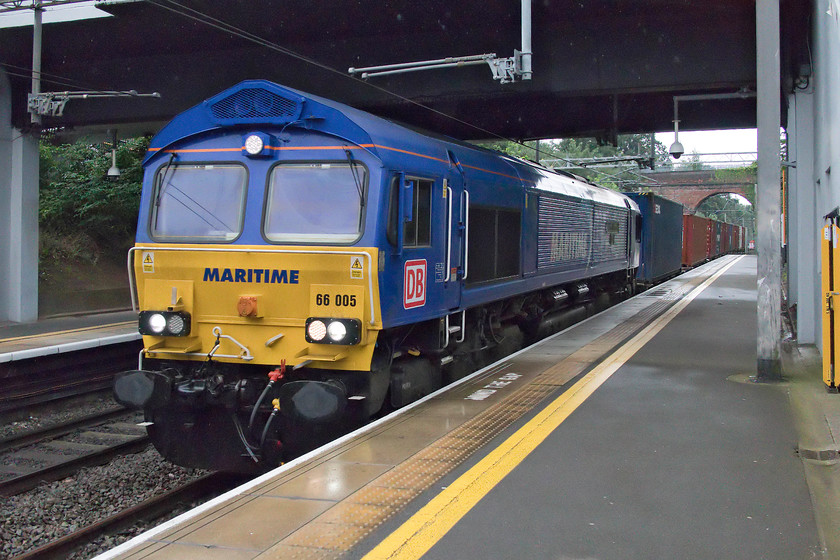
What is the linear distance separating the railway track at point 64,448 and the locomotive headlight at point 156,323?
2235 mm

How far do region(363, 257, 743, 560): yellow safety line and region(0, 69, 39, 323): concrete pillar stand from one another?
44.6 ft

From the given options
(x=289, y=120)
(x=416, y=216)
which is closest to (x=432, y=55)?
(x=416, y=216)

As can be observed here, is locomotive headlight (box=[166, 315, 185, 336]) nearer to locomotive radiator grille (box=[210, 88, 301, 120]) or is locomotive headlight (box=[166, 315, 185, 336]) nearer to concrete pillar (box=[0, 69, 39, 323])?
locomotive radiator grille (box=[210, 88, 301, 120])

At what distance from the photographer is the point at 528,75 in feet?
36.9

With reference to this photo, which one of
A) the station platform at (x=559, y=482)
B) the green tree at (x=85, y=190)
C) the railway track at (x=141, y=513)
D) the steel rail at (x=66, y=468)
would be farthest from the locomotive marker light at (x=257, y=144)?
the green tree at (x=85, y=190)

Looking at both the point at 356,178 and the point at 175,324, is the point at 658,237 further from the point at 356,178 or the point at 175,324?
the point at 175,324

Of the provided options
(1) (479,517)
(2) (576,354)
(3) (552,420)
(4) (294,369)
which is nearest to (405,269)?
(4) (294,369)

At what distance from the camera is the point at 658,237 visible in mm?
24891

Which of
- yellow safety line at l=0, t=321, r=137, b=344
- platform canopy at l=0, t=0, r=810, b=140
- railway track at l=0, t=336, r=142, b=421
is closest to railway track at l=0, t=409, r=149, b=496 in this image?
railway track at l=0, t=336, r=142, b=421

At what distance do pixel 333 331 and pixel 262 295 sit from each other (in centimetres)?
80

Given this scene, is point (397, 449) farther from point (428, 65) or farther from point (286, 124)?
point (428, 65)

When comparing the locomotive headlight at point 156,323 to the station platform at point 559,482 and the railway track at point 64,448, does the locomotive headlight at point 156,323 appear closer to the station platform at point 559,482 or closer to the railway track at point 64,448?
the station platform at point 559,482

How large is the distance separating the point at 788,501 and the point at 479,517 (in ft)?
6.77

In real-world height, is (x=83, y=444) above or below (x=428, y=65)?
Answer: below
